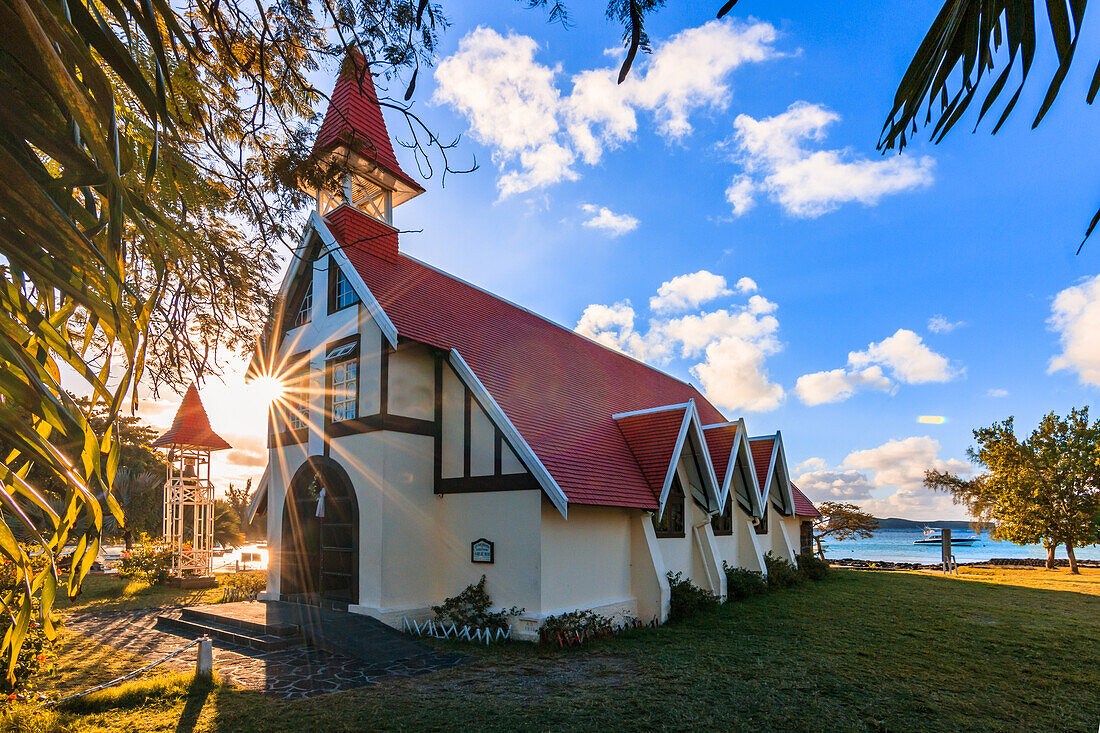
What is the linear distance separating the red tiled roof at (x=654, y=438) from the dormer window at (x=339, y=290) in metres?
7.87

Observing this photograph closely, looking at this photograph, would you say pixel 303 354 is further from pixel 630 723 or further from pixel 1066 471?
pixel 1066 471

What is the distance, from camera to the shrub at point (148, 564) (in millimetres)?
20812

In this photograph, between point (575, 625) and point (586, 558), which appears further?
point (586, 558)

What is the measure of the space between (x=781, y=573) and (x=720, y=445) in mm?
5343

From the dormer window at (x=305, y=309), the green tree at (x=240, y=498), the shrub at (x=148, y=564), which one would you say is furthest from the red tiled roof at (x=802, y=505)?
the green tree at (x=240, y=498)

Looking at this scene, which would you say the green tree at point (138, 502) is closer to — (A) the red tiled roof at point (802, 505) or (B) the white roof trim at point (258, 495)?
(B) the white roof trim at point (258, 495)

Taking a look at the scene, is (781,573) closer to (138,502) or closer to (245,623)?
(245,623)

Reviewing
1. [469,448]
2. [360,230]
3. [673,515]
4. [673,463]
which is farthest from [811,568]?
[360,230]

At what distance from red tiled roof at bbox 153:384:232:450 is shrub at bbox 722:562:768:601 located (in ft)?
58.5

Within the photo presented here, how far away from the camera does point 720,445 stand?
18953 millimetres

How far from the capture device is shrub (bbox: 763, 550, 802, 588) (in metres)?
20.2

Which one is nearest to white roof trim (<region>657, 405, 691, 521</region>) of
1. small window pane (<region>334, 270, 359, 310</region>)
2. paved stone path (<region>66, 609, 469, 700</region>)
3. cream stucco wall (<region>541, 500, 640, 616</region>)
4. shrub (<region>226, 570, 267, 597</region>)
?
cream stucco wall (<region>541, 500, 640, 616</region>)

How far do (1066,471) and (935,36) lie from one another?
33977 millimetres

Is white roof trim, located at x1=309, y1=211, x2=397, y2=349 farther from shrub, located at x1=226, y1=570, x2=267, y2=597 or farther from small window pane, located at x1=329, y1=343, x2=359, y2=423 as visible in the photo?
shrub, located at x1=226, y1=570, x2=267, y2=597
